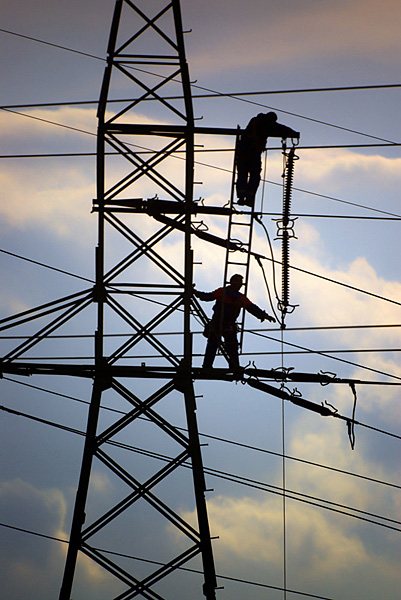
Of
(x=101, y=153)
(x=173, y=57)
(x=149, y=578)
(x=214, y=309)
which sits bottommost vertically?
(x=149, y=578)

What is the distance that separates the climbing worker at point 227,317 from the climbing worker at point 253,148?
1.72 meters

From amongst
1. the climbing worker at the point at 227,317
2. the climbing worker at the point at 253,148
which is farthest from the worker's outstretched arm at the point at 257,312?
the climbing worker at the point at 253,148

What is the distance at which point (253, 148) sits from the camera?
66.2 feet

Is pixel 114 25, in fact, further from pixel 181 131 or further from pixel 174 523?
pixel 174 523

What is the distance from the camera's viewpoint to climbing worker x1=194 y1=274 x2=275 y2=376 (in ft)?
67.1

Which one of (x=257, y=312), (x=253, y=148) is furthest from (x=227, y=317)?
(x=253, y=148)

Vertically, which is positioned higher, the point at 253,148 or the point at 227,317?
the point at 253,148

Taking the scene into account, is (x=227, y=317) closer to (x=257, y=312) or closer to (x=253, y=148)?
(x=257, y=312)

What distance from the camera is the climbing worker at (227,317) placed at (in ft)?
67.1

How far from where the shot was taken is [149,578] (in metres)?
19.7

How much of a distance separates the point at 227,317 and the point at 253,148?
3.35 meters

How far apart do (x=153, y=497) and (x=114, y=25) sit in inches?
357

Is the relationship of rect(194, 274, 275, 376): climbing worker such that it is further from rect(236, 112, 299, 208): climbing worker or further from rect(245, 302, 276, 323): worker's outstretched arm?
rect(236, 112, 299, 208): climbing worker

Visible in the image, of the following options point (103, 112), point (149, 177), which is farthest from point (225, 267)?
point (103, 112)
